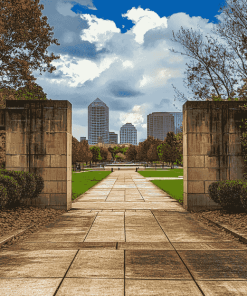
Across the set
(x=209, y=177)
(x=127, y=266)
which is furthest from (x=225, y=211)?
(x=127, y=266)

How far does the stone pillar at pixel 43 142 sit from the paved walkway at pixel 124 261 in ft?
7.30

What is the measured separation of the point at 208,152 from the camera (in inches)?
399

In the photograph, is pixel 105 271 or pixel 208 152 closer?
pixel 105 271

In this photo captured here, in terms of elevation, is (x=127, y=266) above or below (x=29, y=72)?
below

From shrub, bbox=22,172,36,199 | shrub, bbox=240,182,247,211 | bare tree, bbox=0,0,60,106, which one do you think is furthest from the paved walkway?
bare tree, bbox=0,0,60,106

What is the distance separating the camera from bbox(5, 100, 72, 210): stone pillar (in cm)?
1009

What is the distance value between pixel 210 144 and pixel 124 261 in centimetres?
652

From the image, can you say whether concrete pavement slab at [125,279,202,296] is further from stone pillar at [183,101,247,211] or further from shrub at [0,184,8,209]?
stone pillar at [183,101,247,211]

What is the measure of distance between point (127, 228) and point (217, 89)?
9518mm

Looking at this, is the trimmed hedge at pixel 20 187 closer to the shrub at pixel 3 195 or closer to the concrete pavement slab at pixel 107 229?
the shrub at pixel 3 195

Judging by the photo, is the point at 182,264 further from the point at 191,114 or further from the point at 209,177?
the point at 191,114

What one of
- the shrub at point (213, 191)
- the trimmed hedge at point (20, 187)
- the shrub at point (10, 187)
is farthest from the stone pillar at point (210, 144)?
the shrub at point (10, 187)

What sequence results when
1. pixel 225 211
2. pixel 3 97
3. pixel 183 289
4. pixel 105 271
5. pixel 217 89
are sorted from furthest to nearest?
pixel 3 97
pixel 217 89
pixel 225 211
pixel 105 271
pixel 183 289

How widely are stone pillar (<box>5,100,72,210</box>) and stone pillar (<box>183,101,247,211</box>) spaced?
465 centimetres
